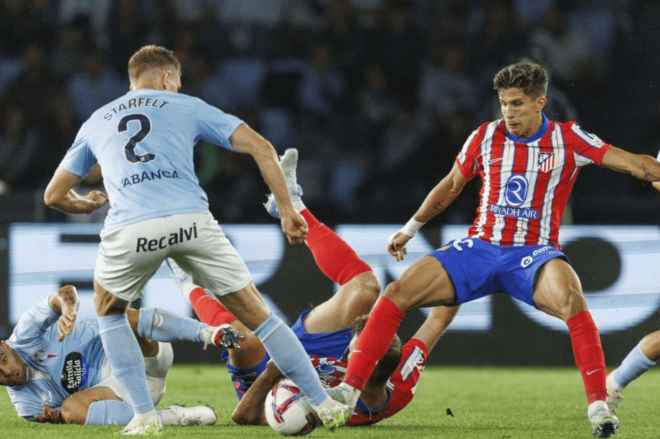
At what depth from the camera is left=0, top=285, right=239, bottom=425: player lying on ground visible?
549 centimetres

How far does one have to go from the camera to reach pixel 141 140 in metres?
4.74

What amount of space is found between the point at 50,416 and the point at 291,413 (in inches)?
56.6

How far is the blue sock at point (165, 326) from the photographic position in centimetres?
544

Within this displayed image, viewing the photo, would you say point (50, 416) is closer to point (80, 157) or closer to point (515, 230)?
point (80, 157)

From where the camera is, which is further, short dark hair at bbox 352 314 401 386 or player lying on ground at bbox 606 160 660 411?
player lying on ground at bbox 606 160 660 411

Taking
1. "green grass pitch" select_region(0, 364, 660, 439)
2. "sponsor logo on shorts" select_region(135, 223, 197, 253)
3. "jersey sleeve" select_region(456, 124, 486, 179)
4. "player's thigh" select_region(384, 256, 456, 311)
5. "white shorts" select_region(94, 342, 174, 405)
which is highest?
"jersey sleeve" select_region(456, 124, 486, 179)

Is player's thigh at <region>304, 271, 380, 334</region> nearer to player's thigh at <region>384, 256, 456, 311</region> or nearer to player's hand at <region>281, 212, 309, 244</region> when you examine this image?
player's thigh at <region>384, 256, 456, 311</region>

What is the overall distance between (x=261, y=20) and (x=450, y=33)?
199cm

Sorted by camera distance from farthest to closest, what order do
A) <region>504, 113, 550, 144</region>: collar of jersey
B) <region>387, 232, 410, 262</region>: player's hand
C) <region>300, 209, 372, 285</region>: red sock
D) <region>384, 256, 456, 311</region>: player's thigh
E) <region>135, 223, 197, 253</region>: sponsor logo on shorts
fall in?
<region>300, 209, 372, 285</region>: red sock < <region>387, 232, 410, 262</region>: player's hand < <region>504, 113, 550, 144</region>: collar of jersey < <region>384, 256, 456, 311</region>: player's thigh < <region>135, 223, 197, 253</region>: sponsor logo on shorts

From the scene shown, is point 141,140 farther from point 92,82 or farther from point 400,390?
point 92,82

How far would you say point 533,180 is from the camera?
5375mm

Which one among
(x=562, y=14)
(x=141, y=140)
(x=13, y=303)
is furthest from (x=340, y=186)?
(x=141, y=140)

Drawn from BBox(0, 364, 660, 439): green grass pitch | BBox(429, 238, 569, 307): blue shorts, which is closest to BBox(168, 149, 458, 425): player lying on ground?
BBox(0, 364, 660, 439): green grass pitch

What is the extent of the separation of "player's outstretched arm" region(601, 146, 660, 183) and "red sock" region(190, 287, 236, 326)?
2024 millimetres
